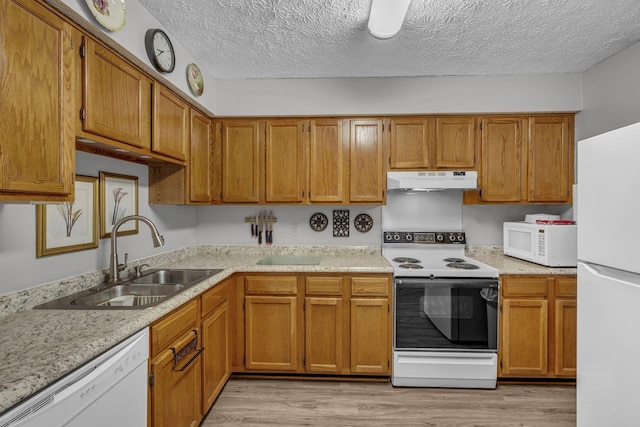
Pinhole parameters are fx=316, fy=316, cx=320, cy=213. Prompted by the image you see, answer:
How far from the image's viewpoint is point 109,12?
1494 mm

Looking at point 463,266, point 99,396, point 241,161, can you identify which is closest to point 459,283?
point 463,266

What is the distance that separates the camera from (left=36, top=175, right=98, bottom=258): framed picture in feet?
5.06

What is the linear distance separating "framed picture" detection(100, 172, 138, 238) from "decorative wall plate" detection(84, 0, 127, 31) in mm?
858

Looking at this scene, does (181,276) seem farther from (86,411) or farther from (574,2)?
(574,2)

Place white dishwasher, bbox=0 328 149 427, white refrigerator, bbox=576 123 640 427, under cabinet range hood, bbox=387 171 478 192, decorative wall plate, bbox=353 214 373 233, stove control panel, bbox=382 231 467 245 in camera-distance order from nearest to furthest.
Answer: white dishwasher, bbox=0 328 149 427 < white refrigerator, bbox=576 123 640 427 < under cabinet range hood, bbox=387 171 478 192 < stove control panel, bbox=382 231 467 245 < decorative wall plate, bbox=353 214 373 233

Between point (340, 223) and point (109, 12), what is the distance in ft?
7.39

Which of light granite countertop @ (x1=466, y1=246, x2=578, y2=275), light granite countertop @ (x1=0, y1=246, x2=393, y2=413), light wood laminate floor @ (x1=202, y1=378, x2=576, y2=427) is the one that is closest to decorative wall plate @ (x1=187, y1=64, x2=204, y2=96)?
light granite countertop @ (x1=0, y1=246, x2=393, y2=413)

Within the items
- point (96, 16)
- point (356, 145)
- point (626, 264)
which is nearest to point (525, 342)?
point (626, 264)

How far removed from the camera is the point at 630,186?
126 cm

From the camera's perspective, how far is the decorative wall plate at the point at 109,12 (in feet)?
4.59

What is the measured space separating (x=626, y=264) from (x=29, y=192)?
7.56 ft

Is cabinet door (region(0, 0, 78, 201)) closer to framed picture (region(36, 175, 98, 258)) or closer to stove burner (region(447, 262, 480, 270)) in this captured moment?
framed picture (region(36, 175, 98, 258))

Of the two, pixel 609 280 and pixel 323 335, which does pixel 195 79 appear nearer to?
pixel 323 335

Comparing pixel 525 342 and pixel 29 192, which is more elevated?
pixel 29 192
